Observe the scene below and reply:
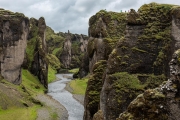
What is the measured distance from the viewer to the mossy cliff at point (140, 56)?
23.9 metres

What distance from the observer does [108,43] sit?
5212 centimetres

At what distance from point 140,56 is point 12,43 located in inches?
2492

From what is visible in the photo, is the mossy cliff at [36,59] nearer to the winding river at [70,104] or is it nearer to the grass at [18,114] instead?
the winding river at [70,104]

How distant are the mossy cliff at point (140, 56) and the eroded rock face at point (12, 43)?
60331 mm

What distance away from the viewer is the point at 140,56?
2612 centimetres

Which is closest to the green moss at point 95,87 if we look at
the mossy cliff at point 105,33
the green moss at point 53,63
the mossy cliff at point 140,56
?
the mossy cliff at point 140,56

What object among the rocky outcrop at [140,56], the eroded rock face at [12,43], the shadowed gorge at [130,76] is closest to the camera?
the shadowed gorge at [130,76]

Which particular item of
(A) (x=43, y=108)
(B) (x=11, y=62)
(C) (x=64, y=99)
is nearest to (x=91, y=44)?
(A) (x=43, y=108)

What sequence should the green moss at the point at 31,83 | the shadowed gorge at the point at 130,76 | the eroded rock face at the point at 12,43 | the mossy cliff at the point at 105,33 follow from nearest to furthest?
the shadowed gorge at the point at 130,76, the mossy cliff at the point at 105,33, the eroded rock face at the point at 12,43, the green moss at the point at 31,83

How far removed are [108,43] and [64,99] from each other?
37018 millimetres


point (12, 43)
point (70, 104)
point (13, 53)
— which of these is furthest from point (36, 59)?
point (70, 104)

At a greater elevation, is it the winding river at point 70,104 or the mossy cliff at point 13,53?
the mossy cliff at point 13,53

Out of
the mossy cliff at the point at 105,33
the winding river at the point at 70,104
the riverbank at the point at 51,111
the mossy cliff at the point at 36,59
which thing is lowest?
the winding river at the point at 70,104

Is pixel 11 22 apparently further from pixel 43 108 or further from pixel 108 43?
pixel 108 43
